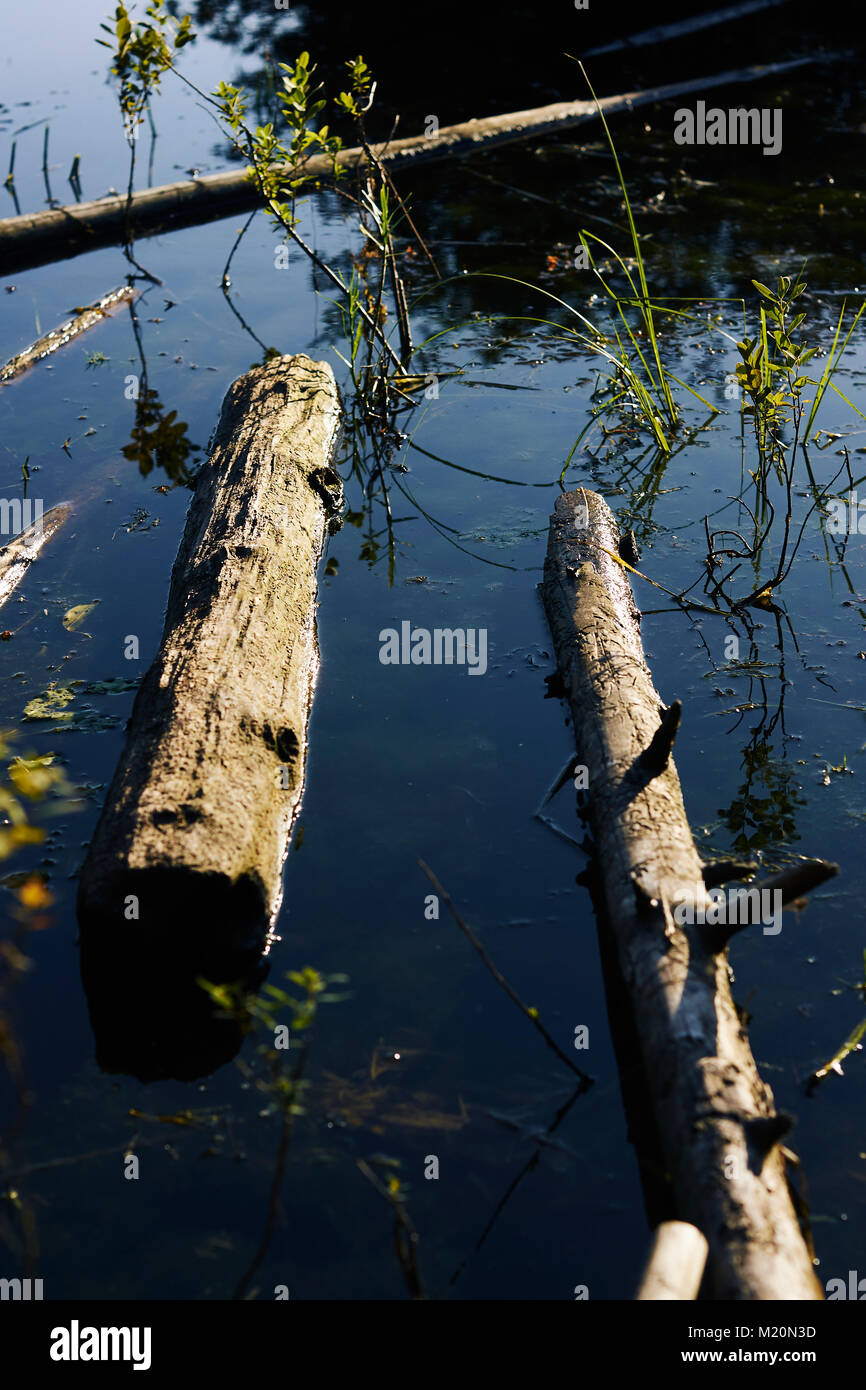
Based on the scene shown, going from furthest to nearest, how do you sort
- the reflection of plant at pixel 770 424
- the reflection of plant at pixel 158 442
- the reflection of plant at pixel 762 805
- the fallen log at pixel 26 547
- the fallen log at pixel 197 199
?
the fallen log at pixel 197 199
the reflection of plant at pixel 158 442
the fallen log at pixel 26 547
the reflection of plant at pixel 770 424
the reflection of plant at pixel 762 805

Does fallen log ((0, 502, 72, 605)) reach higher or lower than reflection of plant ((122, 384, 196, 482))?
lower

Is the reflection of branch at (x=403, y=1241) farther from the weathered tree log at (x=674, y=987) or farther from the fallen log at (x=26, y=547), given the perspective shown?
the fallen log at (x=26, y=547)

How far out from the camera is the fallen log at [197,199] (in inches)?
358

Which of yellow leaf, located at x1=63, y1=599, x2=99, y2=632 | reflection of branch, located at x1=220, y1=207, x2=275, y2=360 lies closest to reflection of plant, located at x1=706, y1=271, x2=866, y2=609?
yellow leaf, located at x1=63, y1=599, x2=99, y2=632

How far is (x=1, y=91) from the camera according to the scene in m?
13.0

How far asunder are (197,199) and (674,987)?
30.0 feet

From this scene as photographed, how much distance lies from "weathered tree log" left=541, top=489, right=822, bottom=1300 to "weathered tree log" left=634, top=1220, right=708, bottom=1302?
0.07 metres

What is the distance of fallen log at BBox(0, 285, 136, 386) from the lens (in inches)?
288

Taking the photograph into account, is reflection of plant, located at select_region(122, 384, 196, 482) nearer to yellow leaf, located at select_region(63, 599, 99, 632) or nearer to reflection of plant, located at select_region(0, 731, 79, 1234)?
yellow leaf, located at select_region(63, 599, 99, 632)

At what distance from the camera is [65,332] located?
310 inches

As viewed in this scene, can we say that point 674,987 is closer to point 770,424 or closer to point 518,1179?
point 518,1179

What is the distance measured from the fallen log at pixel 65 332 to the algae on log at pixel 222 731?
275cm

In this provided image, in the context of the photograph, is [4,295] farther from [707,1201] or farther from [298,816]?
[707,1201]

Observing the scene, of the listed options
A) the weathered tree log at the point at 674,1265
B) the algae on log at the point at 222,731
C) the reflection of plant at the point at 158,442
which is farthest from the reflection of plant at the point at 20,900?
the reflection of plant at the point at 158,442
